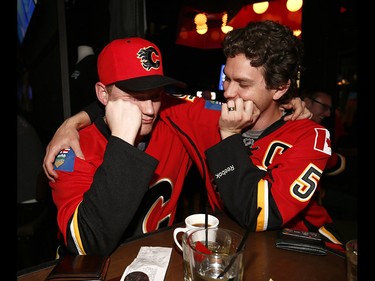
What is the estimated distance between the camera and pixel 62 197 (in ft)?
4.27

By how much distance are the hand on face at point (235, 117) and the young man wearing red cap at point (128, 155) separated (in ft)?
0.97

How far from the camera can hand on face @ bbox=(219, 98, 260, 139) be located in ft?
4.86

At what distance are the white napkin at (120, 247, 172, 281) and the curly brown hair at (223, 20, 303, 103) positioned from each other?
1094 millimetres

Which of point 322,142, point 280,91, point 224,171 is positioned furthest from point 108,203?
point 280,91

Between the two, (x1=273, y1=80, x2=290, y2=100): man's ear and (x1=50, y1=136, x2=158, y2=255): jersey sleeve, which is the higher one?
(x1=273, y1=80, x2=290, y2=100): man's ear

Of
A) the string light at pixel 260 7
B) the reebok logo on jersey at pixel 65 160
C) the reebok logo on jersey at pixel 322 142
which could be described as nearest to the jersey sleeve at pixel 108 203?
the reebok logo on jersey at pixel 65 160

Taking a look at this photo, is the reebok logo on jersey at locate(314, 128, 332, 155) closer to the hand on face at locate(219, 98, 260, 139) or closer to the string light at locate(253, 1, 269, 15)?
the hand on face at locate(219, 98, 260, 139)

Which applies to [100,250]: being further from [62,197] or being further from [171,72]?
[171,72]

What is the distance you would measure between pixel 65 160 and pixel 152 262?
63 cm

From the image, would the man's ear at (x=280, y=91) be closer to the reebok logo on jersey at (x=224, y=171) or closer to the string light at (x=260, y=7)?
the reebok logo on jersey at (x=224, y=171)

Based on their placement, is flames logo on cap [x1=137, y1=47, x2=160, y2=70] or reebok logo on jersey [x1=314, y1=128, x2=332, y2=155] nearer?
reebok logo on jersey [x1=314, y1=128, x2=332, y2=155]

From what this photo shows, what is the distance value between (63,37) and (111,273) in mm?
2122

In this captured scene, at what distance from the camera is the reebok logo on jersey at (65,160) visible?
1341 millimetres

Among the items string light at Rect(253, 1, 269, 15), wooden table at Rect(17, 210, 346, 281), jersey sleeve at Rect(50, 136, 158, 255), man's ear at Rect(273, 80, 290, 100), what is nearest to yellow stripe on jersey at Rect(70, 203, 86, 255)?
jersey sleeve at Rect(50, 136, 158, 255)
